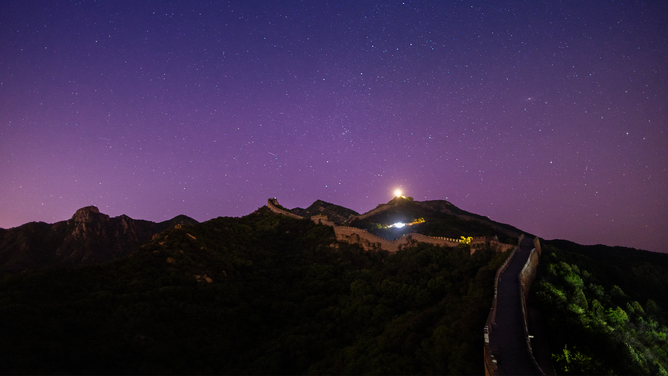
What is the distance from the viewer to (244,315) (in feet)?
87.2

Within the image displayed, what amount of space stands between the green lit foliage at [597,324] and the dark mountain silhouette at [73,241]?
209 feet

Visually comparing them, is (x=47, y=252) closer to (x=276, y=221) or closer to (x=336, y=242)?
(x=276, y=221)

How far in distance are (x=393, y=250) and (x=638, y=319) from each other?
18334 millimetres

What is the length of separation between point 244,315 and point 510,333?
798 inches

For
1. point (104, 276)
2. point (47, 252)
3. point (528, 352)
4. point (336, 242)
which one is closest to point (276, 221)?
point (336, 242)

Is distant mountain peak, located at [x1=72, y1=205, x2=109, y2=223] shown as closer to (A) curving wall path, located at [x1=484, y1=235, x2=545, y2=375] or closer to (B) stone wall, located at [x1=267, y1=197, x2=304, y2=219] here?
(B) stone wall, located at [x1=267, y1=197, x2=304, y2=219]

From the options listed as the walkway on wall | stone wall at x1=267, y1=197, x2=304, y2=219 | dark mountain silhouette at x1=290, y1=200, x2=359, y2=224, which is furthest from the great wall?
dark mountain silhouette at x1=290, y1=200, x2=359, y2=224

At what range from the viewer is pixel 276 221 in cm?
5522

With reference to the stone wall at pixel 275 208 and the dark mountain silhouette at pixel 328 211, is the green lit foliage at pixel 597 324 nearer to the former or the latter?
the stone wall at pixel 275 208

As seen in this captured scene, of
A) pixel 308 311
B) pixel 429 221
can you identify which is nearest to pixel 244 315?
pixel 308 311

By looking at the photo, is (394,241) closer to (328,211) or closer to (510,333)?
(510,333)

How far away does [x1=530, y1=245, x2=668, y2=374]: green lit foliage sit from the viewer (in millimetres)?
12383

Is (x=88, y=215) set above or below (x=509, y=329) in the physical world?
above

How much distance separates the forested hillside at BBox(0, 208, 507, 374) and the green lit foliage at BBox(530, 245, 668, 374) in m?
2.66
